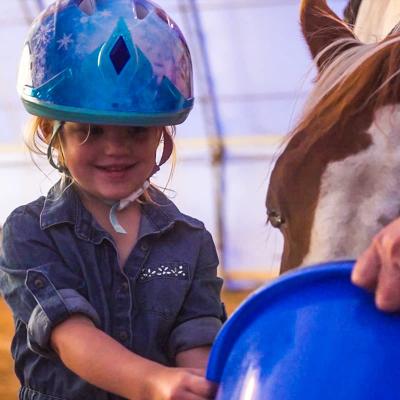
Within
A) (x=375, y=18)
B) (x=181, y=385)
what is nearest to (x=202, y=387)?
(x=181, y=385)

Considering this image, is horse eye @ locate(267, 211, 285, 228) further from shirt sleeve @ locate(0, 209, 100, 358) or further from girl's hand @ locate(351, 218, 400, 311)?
girl's hand @ locate(351, 218, 400, 311)

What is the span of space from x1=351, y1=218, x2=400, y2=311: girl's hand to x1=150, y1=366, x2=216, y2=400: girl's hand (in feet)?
0.72

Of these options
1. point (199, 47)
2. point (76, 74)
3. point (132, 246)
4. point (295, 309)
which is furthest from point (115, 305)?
point (199, 47)

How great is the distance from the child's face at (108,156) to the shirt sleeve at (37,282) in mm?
103

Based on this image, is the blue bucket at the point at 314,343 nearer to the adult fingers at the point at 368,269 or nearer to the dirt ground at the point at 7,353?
the adult fingers at the point at 368,269

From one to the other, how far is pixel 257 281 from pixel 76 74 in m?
5.90

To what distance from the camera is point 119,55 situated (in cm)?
123

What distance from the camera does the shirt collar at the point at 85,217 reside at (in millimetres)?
1307

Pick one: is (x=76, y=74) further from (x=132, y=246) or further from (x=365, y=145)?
(x=365, y=145)

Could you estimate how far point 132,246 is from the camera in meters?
1.34

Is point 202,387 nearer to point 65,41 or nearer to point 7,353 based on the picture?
point 65,41

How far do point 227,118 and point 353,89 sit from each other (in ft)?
17.4

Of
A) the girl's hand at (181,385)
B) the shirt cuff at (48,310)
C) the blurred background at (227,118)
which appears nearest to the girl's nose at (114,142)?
the shirt cuff at (48,310)

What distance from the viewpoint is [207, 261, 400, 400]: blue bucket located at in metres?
0.72
